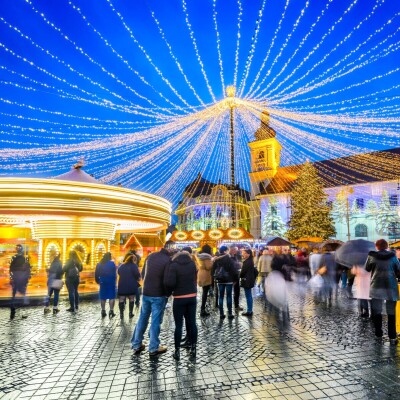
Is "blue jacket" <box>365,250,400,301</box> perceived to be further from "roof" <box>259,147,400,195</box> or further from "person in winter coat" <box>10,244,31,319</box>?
"roof" <box>259,147,400,195</box>

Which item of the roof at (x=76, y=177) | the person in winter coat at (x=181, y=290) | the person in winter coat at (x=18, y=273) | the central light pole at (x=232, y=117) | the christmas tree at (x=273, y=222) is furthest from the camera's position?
the christmas tree at (x=273, y=222)

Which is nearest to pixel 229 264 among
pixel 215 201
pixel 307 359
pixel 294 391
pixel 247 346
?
pixel 247 346

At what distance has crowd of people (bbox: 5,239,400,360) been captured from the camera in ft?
17.2

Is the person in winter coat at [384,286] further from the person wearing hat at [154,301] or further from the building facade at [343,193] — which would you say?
the building facade at [343,193]

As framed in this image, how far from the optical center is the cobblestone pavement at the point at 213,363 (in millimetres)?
3854

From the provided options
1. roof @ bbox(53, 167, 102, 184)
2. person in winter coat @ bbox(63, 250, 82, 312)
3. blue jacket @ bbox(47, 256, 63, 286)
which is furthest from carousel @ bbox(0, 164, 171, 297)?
blue jacket @ bbox(47, 256, 63, 286)

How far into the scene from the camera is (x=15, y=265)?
8.70 metres

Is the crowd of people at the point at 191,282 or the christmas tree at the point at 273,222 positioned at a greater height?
the christmas tree at the point at 273,222

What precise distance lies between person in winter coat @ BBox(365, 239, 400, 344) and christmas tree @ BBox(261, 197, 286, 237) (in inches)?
1605

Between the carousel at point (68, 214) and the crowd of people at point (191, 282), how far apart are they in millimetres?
1023

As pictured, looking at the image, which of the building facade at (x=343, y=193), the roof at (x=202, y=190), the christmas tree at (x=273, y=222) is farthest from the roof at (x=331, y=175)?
the roof at (x=202, y=190)

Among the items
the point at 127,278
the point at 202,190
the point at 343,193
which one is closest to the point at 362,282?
the point at 127,278

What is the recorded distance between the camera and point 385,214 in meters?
38.7

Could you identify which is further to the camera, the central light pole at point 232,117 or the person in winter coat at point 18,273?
the central light pole at point 232,117
